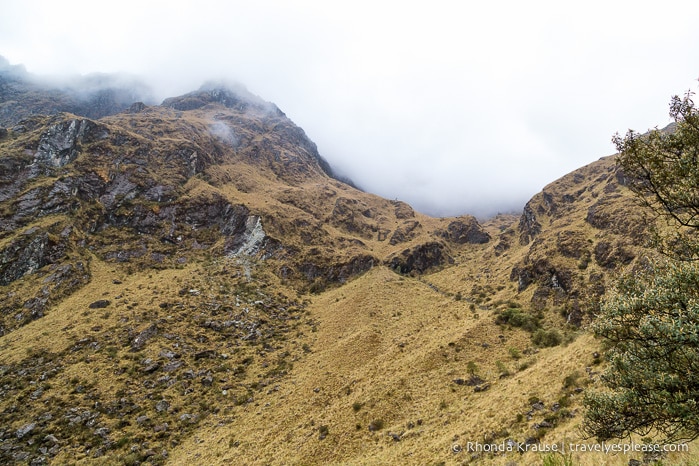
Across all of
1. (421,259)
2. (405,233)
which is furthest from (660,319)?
(405,233)

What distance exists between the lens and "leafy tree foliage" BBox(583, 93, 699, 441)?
7.98 metres

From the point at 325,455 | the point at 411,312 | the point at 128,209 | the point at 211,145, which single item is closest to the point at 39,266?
the point at 128,209

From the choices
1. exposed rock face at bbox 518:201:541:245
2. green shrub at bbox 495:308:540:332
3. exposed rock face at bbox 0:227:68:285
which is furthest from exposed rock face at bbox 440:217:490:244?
exposed rock face at bbox 0:227:68:285

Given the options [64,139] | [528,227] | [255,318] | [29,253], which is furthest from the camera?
[528,227]

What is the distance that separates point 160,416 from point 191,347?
11.3 m

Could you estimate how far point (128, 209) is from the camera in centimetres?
7338

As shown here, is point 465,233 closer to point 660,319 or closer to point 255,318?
point 255,318

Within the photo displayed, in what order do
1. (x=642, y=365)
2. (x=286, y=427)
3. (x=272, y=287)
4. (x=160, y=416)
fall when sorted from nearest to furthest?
(x=642, y=365)
(x=286, y=427)
(x=160, y=416)
(x=272, y=287)

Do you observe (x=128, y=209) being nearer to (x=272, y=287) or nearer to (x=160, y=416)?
(x=272, y=287)

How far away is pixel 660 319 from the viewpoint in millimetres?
8656

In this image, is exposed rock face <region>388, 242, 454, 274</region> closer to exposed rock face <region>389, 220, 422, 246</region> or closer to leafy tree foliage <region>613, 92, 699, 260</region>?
exposed rock face <region>389, 220, 422, 246</region>

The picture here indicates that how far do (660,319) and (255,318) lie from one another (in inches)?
2086

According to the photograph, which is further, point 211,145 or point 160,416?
point 211,145

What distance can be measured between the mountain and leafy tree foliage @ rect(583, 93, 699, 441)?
2717 millimetres
